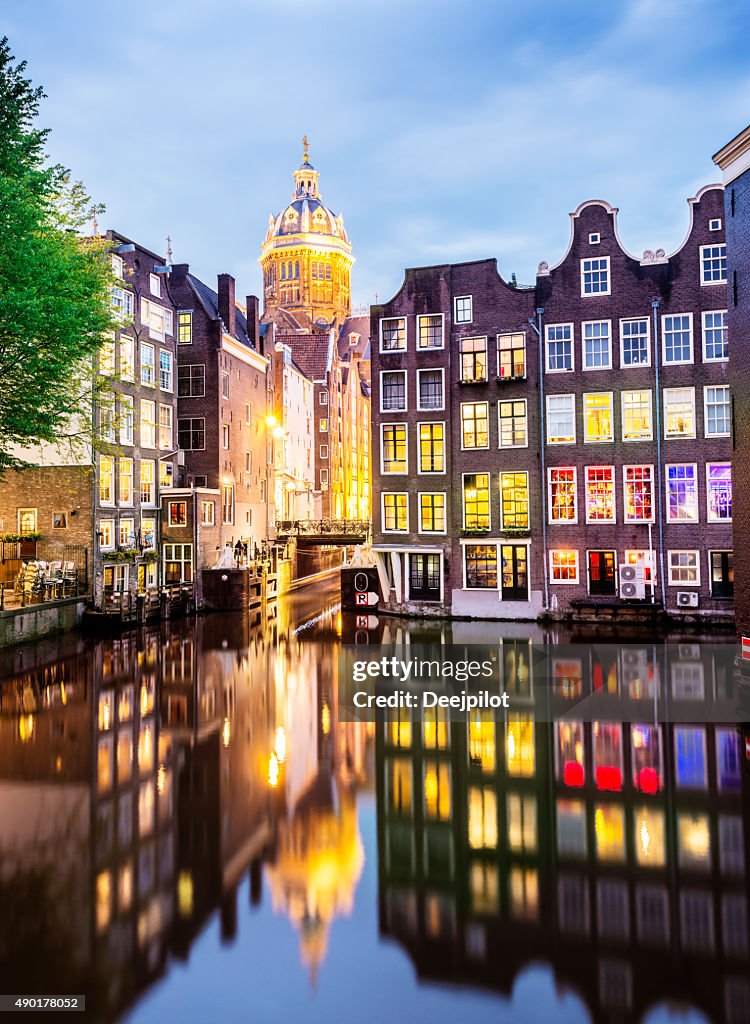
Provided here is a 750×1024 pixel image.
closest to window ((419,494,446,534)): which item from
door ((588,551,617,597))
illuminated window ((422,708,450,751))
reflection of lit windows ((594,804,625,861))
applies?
door ((588,551,617,597))

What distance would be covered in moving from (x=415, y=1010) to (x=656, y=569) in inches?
1191

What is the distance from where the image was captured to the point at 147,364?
1780 inches

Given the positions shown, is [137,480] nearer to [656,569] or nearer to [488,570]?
[488,570]

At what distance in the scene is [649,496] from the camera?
35688 mm

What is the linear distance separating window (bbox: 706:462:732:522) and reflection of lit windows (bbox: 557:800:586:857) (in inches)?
971

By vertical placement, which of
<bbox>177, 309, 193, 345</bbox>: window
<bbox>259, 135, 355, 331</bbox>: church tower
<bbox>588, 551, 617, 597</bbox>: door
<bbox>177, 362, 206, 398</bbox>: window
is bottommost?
<bbox>588, 551, 617, 597</bbox>: door

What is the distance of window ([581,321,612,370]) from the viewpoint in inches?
1441

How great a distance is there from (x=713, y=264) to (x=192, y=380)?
3125 cm

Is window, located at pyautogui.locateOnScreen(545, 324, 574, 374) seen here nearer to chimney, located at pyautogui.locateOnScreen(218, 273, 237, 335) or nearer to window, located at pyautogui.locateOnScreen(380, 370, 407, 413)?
window, located at pyautogui.locateOnScreen(380, 370, 407, 413)

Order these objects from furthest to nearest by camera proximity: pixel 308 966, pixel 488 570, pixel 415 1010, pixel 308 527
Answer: pixel 308 527 < pixel 488 570 < pixel 308 966 < pixel 415 1010

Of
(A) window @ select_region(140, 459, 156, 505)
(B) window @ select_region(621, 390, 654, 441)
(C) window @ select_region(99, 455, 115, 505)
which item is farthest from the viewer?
(A) window @ select_region(140, 459, 156, 505)

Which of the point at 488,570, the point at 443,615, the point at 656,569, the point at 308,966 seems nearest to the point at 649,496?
the point at 656,569

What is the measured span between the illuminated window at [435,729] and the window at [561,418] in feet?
67.6

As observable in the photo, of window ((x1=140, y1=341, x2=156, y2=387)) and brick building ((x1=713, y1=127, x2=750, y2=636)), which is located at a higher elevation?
window ((x1=140, y1=341, x2=156, y2=387))
